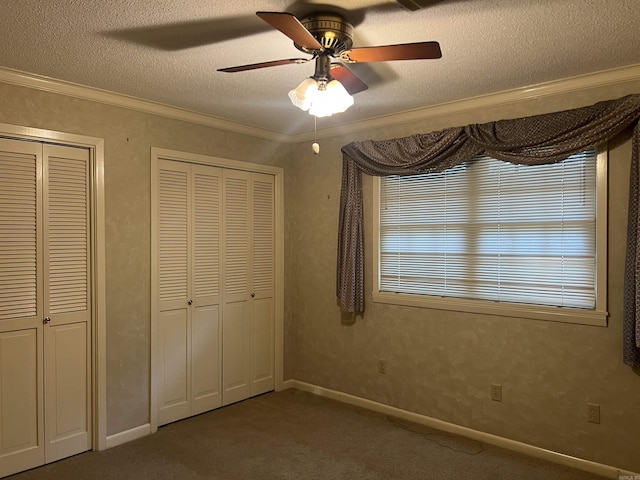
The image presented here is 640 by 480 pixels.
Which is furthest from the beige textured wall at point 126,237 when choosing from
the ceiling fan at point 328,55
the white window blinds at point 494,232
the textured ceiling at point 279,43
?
the white window blinds at point 494,232

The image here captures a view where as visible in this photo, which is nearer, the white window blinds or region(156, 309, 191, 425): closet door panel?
the white window blinds

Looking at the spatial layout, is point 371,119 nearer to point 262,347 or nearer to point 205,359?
point 262,347

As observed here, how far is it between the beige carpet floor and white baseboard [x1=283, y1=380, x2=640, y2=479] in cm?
6

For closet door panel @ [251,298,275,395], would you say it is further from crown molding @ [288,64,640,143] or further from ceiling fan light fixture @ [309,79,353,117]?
ceiling fan light fixture @ [309,79,353,117]

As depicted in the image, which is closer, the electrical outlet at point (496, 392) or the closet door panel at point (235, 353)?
the electrical outlet at point (496, 392)

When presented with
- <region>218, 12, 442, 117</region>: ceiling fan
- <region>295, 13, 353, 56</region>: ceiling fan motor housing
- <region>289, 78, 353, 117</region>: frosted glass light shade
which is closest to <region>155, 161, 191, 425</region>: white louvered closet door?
<region>218, 12, 442, 117</region>: ceiling fan

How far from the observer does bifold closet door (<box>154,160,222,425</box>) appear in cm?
372

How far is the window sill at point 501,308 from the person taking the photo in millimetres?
2998

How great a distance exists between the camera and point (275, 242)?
459cm

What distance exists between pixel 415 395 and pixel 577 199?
1927mm

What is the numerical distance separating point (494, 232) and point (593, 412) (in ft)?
4.32

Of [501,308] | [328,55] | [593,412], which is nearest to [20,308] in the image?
[328,55]

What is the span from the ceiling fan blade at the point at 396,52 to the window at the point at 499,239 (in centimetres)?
161

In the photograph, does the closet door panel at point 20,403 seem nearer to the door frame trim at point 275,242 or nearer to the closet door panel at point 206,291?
the door frame trim at point 275,242
